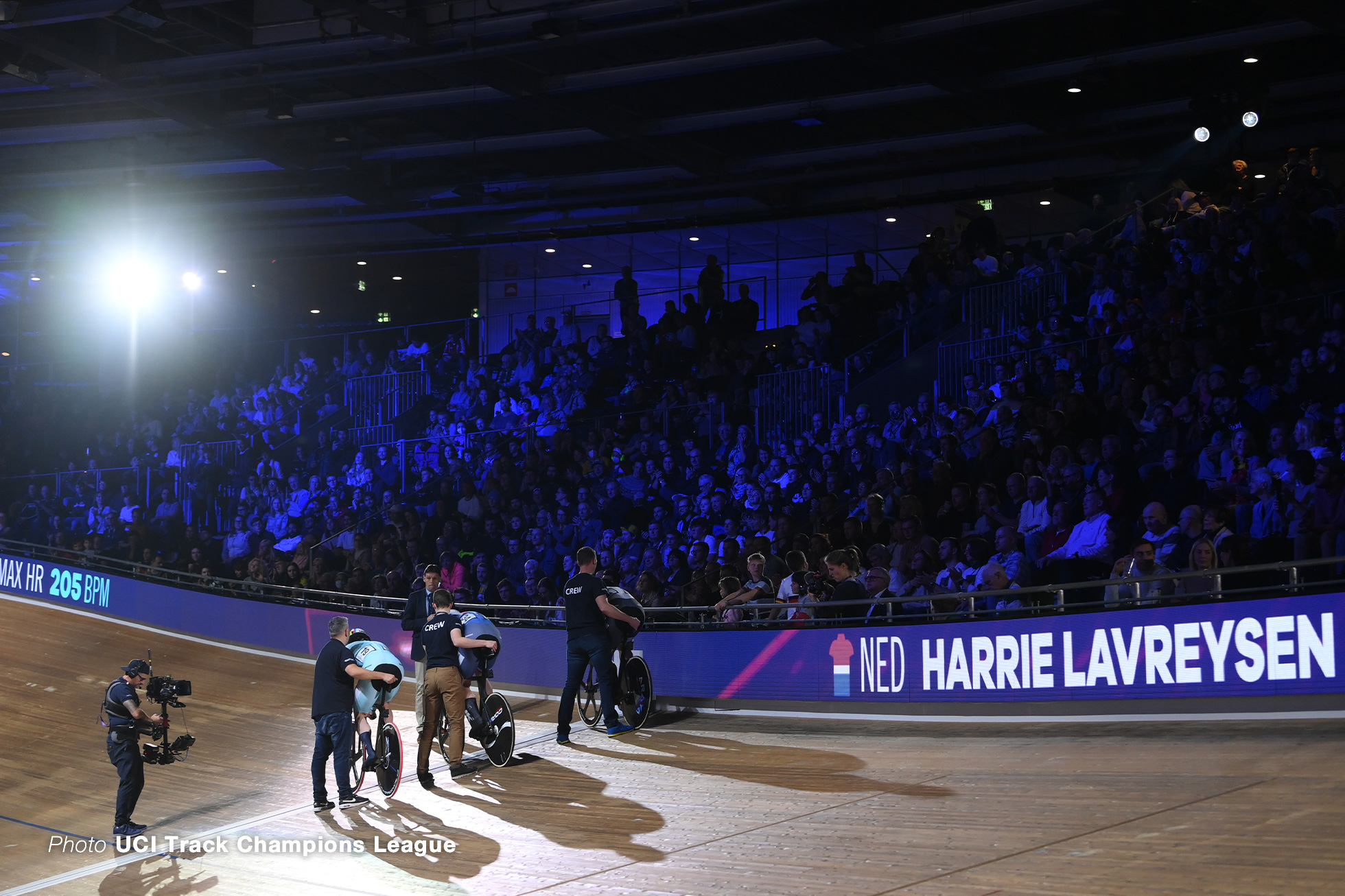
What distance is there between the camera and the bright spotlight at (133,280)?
25.7m

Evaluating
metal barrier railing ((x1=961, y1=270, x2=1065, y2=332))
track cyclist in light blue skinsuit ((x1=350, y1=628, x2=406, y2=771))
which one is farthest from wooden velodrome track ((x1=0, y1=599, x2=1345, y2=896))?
metal barrier railing ((x1=961, y1=270, x2=1065, y2=332))

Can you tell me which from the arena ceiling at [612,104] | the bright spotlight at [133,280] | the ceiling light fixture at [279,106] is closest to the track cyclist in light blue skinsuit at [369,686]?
the arena ceiling at [612,104]

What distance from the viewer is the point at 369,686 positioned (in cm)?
1067

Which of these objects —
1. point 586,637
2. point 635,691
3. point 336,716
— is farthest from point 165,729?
point 635,691

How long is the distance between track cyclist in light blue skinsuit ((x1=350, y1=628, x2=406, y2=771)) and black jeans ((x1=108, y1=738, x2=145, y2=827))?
1664 millimetres

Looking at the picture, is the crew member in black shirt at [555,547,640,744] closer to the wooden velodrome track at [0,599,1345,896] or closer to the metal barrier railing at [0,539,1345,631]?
the wooden velodrome track at [0,599,1345,896]

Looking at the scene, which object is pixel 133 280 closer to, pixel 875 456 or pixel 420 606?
pixel 420 606

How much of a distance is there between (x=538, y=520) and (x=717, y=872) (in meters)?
9.95

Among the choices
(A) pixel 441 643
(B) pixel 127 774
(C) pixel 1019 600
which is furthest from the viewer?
(A) pixel 441 643

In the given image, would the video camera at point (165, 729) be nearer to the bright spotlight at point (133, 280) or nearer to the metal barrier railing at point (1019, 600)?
the metal barrier railing at point (1019, 600)

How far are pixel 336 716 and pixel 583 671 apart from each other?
228 centimetres

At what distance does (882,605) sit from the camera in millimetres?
11438

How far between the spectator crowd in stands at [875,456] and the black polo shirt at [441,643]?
8.62ft

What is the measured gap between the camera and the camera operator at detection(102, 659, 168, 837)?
997 centimetres
